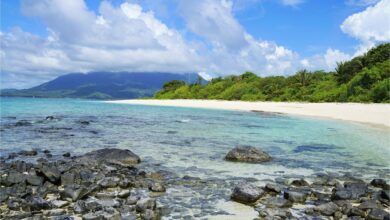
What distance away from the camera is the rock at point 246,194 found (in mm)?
8516

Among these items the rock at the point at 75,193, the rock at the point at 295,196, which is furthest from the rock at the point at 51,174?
the rock at the point at 295,196

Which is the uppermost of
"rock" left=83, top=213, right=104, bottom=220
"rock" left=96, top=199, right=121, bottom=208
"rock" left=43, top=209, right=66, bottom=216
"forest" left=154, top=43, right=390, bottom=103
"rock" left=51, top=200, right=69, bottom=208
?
"forest" left=154, top=43, right=390, bottom=103

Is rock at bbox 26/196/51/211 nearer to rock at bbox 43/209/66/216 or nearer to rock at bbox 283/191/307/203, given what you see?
rock at bbox 43/209/66/216

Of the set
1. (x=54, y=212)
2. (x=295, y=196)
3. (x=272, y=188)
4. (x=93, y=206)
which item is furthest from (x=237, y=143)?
(x=54, y=212)

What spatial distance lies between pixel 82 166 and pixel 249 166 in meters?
5.54

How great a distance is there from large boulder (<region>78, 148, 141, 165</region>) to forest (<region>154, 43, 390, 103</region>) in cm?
4194

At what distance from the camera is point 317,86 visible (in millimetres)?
73688

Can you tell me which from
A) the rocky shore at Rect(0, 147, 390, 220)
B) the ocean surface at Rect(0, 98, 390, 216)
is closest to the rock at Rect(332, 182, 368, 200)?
the rocky shore at Rect(0, 147, 390, 220)

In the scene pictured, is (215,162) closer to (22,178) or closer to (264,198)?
(264,198)

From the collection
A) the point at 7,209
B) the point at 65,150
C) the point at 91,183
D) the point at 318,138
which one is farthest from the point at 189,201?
the point at 318,138

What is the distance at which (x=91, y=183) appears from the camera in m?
9.57

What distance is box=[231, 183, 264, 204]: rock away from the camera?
27.9 ft

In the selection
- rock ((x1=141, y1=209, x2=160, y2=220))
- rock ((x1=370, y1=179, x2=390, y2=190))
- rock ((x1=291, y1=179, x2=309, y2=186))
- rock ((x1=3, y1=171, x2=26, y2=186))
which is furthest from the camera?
rock ((x1=291, y1=179, x2=309, y2=186))

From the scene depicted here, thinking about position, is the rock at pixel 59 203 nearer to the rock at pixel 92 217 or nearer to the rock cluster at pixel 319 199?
the rock at pixel 92 217
